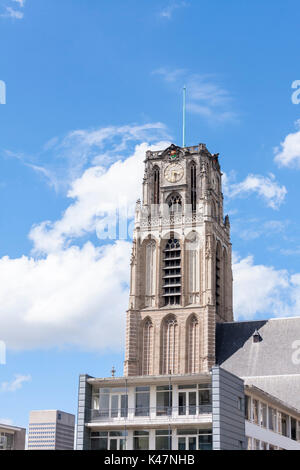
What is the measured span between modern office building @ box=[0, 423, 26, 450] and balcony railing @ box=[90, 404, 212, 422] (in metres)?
19.7

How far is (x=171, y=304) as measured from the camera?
286 ft

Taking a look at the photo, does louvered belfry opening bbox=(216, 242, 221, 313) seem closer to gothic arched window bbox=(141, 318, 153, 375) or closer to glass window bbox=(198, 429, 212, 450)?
gothic arched window bbox=(141, 318, 153, 375)

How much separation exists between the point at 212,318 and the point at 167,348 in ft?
20.0

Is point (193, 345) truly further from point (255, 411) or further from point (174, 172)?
point (255, 411)

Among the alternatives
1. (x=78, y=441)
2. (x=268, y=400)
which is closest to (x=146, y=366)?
(x=268, y=400)

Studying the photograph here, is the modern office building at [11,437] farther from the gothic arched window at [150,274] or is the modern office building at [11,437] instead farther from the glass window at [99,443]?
the gothic arched window at [150,274]

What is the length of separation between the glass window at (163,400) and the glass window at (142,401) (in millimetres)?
654

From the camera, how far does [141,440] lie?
47625 mm

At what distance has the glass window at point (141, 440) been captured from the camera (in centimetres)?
4753

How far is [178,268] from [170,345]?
8.90 m

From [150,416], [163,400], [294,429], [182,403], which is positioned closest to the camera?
[150,416]

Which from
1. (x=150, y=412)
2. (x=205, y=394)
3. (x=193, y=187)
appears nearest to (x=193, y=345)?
(x=193, y=187)

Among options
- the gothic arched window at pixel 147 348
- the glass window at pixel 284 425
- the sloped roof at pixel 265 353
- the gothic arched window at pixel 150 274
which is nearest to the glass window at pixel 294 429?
the glass window at pixel 284 425

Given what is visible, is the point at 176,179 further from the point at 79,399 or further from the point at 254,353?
the point at 79,399
